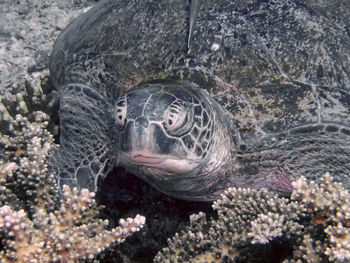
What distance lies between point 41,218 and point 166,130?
768 millimetres

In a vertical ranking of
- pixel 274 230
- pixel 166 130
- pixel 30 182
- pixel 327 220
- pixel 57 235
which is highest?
pixel 166 130

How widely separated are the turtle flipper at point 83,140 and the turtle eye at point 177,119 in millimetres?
729

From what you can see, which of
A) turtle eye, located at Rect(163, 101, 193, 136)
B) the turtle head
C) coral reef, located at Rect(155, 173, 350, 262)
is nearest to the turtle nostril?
the turtle head

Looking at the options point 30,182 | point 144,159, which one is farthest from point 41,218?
point 144,159

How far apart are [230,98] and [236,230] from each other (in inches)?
34.1

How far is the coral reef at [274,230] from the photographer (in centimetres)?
123

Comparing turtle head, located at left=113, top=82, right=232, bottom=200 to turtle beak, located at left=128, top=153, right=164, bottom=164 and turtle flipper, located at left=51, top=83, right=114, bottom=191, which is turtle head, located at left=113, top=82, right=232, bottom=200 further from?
turtle flipper, located at left=51, top=83, right=114, bottom=191

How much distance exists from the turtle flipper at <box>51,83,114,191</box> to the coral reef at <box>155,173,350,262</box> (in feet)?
2.51

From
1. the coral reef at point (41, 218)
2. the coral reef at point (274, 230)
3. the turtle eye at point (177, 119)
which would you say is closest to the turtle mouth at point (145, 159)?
the turtle eye at point (177, 119)

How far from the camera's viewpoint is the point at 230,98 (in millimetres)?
1902

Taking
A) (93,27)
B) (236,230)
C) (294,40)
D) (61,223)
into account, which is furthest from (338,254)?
(93,27)

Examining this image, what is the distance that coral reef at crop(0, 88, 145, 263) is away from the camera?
4.02ft

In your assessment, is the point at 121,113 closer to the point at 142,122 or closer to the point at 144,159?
the point at 142,122

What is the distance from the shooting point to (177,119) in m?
1.53
